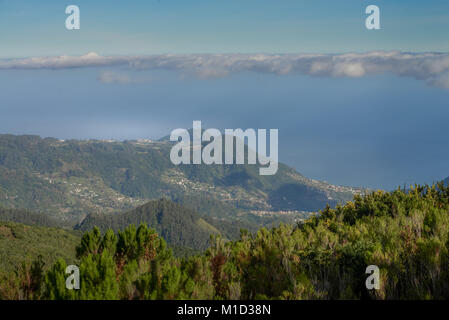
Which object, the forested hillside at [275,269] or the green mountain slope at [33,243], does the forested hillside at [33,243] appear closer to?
the green mountain slope at [33,243]

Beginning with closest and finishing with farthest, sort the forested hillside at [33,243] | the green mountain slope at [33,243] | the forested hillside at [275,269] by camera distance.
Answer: the forested hillside at [275,269], the forested hillside at [33,243], the green mountain slope at [33,243]

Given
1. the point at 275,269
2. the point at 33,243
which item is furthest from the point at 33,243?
the point at 275,269

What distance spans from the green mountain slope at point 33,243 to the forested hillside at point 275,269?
98.4m

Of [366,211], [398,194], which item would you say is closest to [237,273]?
[366,211]

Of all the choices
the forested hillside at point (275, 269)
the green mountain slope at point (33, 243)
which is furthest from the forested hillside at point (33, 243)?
the forested hillside at point (275, 269)

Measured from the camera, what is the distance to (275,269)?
15.8 m

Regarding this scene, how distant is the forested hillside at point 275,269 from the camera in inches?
519

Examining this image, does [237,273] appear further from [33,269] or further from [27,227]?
[27,227]

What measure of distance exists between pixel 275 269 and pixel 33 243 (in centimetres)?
13254

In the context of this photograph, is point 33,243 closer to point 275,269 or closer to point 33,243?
point 33,243
